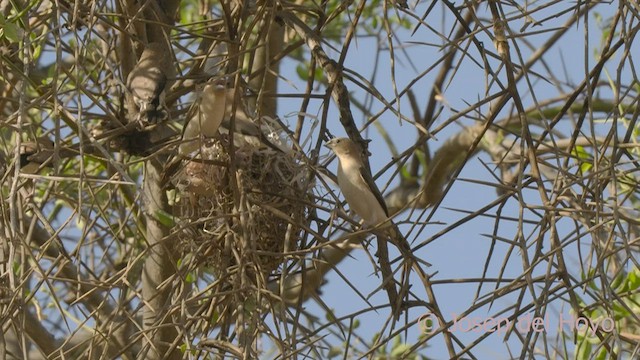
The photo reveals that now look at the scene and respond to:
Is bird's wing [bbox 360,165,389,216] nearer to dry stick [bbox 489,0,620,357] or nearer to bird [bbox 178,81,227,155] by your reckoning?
bird [bbox 178,81,227,155]

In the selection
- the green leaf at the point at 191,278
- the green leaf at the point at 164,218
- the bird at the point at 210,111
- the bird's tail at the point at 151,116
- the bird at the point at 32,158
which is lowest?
the green leaf at the point at 191,278

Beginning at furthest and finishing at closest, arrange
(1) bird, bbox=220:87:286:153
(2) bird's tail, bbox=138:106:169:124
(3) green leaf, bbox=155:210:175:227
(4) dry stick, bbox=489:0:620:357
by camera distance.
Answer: (3) green leaf, bbox=155:210:175:227 → (2) bird's tail, bbox=138:106:169:124 → (1) bird, bbox=220:87:286:153 → (4) dry stick, bbox=489:0:620:357

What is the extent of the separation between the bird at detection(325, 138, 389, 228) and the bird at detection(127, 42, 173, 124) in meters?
0.89

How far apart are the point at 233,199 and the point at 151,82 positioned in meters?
0.95

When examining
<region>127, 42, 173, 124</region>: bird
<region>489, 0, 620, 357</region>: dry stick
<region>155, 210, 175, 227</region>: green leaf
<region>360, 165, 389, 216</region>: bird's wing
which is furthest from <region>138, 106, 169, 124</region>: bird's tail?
<region>489, 0, 620, 357</region>: dry stick

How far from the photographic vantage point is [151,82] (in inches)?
197

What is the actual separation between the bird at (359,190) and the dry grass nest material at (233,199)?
0.18 metres

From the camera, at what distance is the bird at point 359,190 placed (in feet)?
14.5

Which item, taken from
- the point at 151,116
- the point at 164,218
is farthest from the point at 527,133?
the point at 164,218

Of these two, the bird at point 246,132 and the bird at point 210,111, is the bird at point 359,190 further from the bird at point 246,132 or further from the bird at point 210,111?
the bird at point 210,111

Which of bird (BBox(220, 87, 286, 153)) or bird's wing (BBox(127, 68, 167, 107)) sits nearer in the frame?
bird (BBox(220, 87, 286, 153))

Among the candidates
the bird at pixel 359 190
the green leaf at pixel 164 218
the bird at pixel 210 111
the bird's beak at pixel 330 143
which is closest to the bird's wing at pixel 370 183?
the bird at pixel 359 190

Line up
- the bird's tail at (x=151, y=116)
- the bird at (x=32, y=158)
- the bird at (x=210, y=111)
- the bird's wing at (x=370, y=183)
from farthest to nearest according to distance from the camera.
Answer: the bird at (x=32, y=158) → the bird's tail at (x=151, y=116) → the bird at (x=210, y=111) → the bird's wing at (x=370, y=183)

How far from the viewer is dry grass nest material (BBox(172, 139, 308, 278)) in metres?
4.26
